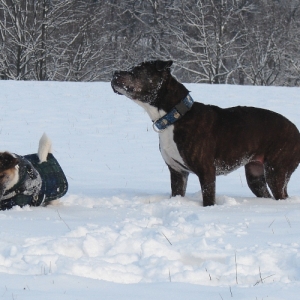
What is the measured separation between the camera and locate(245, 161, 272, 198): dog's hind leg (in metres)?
6.34

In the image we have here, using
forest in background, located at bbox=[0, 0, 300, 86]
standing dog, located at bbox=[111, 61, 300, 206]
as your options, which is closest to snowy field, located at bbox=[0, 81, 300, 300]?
standing dog, located at bbox=[111, 61, 300, 206]

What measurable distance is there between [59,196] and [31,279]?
2778mm

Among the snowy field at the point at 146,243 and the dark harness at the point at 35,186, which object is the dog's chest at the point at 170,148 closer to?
the snowy field at the point at 146,243

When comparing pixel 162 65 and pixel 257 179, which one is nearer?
pixel 162 65

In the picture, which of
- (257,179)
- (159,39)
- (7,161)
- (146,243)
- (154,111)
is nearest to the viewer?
(146,243)

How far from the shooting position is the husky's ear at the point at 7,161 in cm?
556

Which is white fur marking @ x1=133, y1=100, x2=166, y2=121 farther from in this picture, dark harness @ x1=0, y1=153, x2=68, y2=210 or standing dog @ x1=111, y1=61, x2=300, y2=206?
dark harness @ x1=0, y1=153, x2=68, y2=210

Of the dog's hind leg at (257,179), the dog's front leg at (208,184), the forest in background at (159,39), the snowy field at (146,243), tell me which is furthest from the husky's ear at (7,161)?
the forest in background at (159,39)

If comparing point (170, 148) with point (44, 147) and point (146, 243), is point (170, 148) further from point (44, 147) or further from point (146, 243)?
point (146, 243)

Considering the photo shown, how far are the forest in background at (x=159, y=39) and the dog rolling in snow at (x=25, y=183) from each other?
24.4m

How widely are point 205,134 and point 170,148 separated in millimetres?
368

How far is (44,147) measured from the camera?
611cm

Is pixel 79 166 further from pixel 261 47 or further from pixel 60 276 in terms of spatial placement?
pixel 261 47

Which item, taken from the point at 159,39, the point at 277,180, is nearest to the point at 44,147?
the point at 277,180
